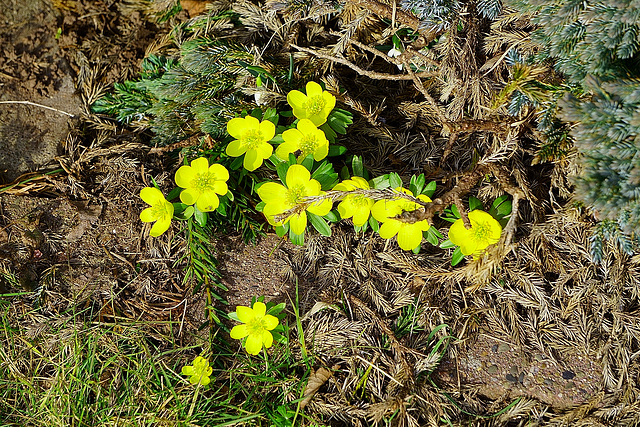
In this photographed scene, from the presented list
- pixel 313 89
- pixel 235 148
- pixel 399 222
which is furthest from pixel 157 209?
pixel 399 222

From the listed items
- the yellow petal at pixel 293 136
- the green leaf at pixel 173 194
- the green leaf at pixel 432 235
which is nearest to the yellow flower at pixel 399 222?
the green leaf at pixel 432 235

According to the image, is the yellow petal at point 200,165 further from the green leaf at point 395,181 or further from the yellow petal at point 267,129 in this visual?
the green leaf at point 395,181

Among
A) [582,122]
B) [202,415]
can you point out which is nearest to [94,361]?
[202,415]

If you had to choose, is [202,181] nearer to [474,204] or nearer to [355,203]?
[355,203]

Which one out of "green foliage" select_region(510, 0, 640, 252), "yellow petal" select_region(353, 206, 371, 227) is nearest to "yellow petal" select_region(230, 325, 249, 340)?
"yellow petal" select_region(353, 206, 371, 227)

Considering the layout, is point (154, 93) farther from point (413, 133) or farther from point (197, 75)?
point (413, 133)
